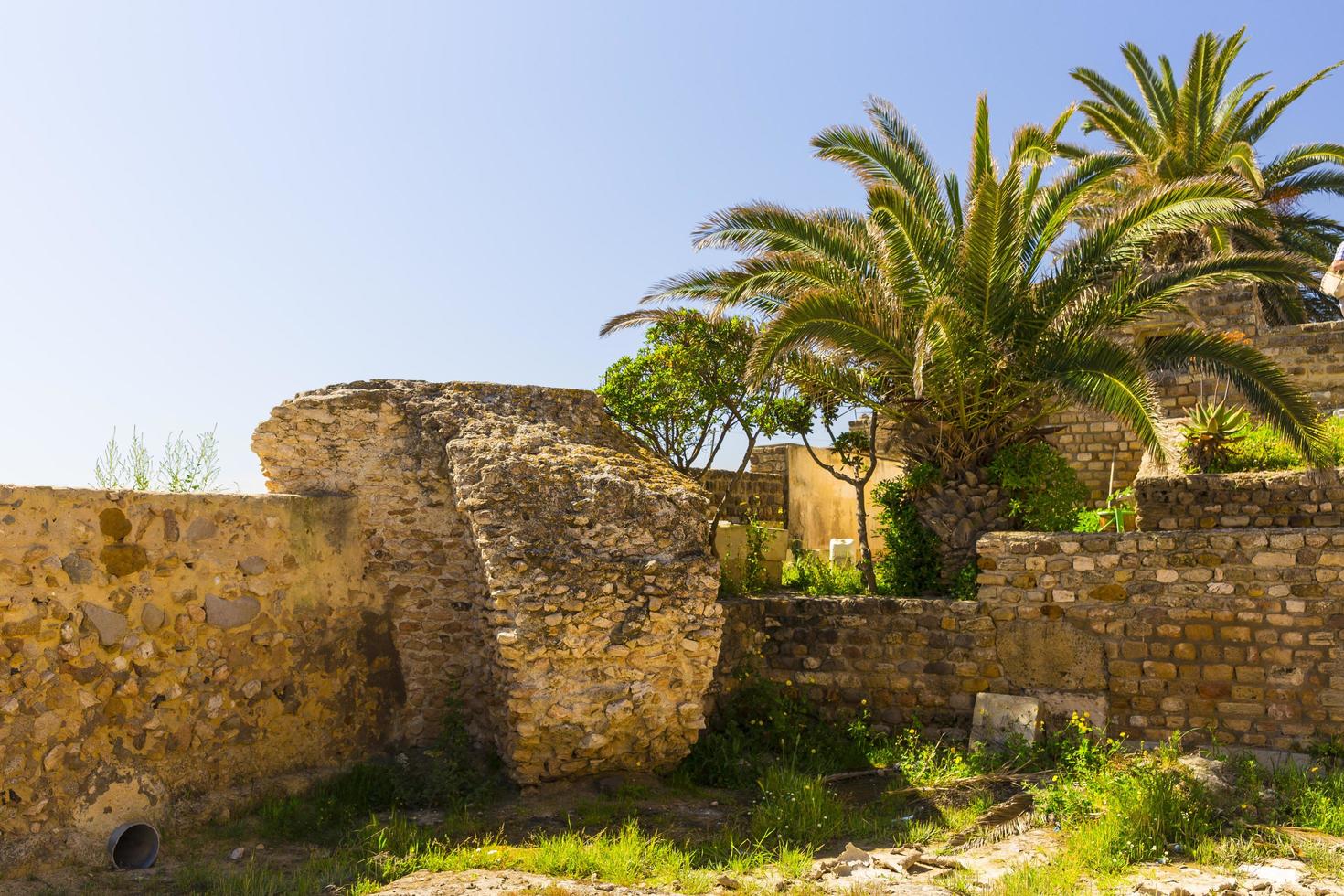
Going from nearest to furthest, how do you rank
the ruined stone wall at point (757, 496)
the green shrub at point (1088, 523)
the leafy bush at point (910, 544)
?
1. the leafy bush at point (910, 544)
2. the green shrub at point (1088, 523)
3. the ruined stone wall at point (757, 496)

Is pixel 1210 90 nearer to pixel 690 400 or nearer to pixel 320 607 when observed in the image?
pixel 690 400

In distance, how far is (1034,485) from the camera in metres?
8.36

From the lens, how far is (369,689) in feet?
21.8

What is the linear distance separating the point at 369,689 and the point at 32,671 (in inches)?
82.2

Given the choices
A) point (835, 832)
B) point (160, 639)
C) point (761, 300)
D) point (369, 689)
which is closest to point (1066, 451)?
point (761, 300)

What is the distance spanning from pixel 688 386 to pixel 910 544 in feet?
8.16

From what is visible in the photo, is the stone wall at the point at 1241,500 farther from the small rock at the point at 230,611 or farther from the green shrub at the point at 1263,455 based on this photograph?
the small rock at the point at 230,611

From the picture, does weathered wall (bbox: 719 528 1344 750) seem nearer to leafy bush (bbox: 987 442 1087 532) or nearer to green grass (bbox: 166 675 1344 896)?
green grass (bbox: 166 675 1344 896)

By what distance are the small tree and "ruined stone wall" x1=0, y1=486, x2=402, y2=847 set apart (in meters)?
3.65

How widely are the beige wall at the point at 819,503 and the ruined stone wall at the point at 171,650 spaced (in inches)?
322

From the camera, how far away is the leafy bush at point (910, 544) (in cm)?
870

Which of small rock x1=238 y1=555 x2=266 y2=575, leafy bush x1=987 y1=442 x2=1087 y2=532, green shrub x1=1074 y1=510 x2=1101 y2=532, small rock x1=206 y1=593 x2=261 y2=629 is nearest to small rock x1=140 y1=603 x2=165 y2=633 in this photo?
small rock x1=206 y1=593 x2=261 y2=629

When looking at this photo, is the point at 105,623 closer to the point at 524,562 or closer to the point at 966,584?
the point at 524,562

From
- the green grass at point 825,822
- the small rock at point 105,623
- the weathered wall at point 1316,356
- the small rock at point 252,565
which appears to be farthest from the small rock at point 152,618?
the weathered wall at point 1316,356
